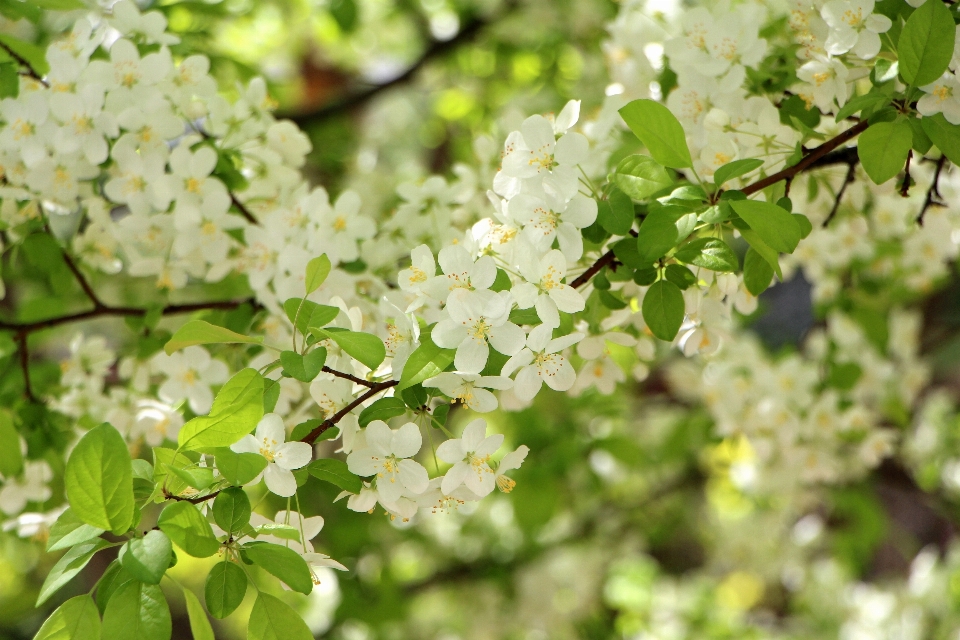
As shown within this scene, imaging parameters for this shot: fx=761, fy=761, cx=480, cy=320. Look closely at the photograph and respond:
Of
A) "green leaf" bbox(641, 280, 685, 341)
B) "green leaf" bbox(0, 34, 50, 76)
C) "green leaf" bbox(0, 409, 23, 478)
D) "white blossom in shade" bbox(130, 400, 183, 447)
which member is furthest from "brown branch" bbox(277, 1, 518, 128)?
"green leaf" bbox(641, 280, 685, 341)

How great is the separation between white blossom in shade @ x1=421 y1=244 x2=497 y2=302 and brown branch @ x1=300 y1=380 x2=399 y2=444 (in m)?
0.09

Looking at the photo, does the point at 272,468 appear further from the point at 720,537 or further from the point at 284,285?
the point at 720,537

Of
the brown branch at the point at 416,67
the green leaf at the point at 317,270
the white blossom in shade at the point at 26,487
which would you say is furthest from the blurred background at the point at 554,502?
the green leaf at the point at 317,270

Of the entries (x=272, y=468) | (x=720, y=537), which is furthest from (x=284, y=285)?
(x=720, y=537)

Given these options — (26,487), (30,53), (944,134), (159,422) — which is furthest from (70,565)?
(944,134)

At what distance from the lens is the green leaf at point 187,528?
0.61m

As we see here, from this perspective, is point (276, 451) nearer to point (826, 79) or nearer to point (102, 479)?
point (102, 479)

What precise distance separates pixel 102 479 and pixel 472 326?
324mm

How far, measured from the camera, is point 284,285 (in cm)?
95

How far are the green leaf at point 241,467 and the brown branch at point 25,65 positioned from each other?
681 millimetres

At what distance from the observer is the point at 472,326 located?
2.16 feet

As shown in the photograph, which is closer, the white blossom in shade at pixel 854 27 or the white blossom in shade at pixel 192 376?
the white blossom in shade at pixel 854 27

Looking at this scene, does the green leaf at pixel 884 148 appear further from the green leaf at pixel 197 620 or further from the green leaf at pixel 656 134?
the green leaf at pixel 197 620

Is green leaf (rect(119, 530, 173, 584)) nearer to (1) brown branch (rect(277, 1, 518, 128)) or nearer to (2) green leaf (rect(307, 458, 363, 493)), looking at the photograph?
(2) green leaf (rect(307, 458, 363, 493))
